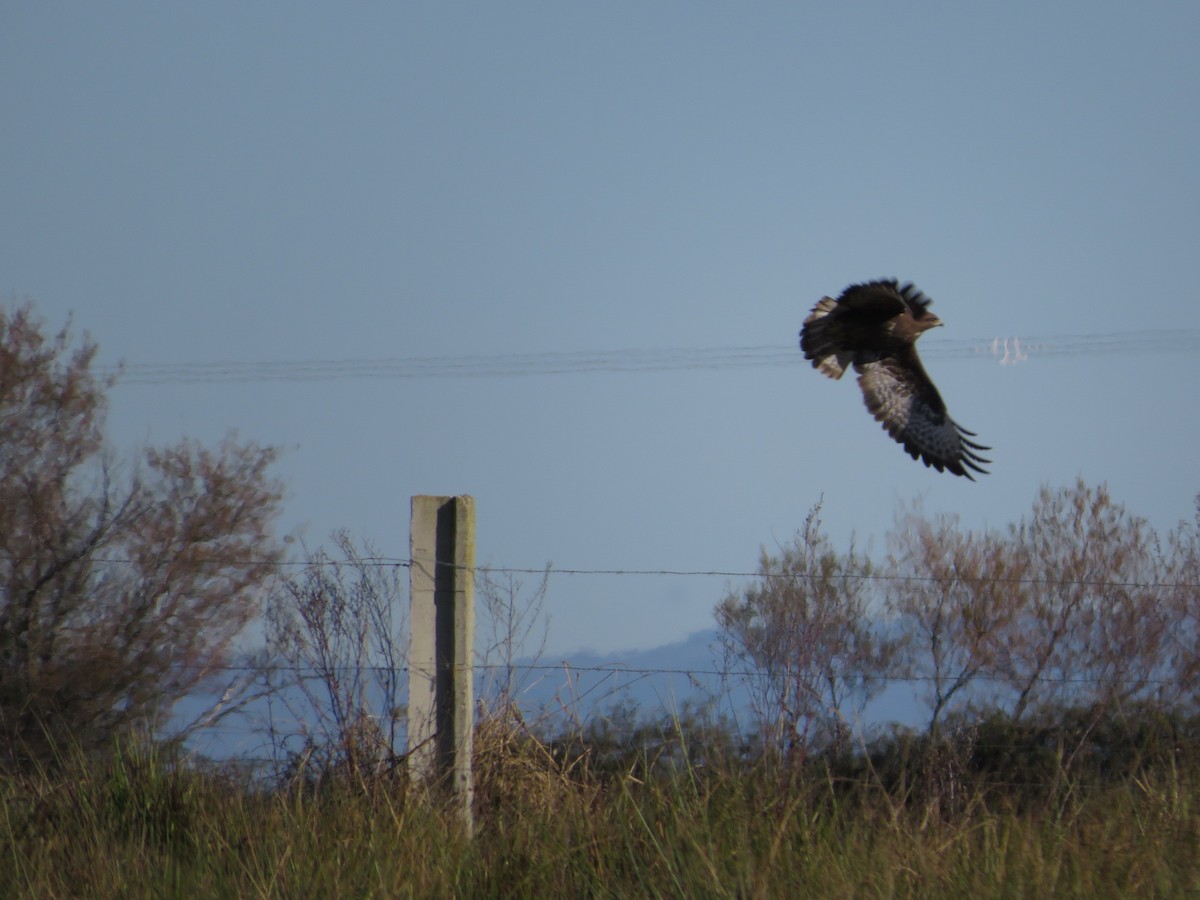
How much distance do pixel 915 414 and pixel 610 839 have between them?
6.50 metres

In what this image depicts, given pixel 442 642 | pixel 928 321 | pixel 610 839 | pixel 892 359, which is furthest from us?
pixel 892 359

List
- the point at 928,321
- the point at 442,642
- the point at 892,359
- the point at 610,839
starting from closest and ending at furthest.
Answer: the point at 610,839, the point at 442,642, the point at 928,321, the point at 892,359

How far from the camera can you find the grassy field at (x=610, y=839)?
3611mm

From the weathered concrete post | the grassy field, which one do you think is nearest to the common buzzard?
the weathered concrete post

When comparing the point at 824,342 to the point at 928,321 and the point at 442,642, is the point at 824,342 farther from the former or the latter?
the point at 442,642

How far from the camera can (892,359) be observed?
9.75m

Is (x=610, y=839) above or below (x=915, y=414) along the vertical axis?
below

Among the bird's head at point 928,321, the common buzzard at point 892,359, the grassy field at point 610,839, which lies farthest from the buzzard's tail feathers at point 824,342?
the grassy field at point 610,839

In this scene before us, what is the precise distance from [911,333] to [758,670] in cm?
424

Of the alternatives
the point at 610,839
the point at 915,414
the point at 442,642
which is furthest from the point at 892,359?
the point at 610,839

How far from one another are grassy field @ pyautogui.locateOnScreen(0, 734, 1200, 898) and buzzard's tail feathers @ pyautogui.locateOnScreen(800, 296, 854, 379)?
14.3 feet

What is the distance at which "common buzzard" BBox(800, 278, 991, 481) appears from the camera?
8828mm

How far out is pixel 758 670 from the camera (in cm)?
567

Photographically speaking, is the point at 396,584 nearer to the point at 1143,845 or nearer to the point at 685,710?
the point at 685,710
